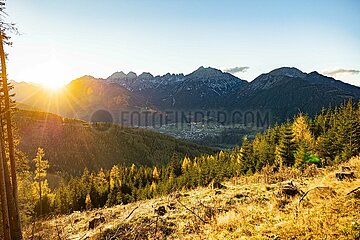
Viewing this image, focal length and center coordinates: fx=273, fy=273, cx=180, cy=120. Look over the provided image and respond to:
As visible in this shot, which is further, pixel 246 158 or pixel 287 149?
pixel 246 158

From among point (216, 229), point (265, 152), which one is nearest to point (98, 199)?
point (265, 152)

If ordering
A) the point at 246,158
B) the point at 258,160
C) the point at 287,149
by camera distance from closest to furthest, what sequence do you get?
the point at 287,149 → the point at 258,160 → the point at 246,158

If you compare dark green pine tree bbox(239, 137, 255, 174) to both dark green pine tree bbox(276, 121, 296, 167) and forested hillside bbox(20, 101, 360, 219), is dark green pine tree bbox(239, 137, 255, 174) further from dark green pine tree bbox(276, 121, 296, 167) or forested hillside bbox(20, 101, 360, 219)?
dark green pine tree bbox(276, 121, 296, 167)

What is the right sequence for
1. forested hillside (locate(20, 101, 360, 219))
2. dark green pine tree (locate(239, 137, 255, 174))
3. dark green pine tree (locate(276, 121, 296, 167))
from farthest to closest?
dark green pine tree (locate(239, 137, 255, 174)) < dark green pine tree (locate(276, 121, 296, 167)) < forested hillside (locate(20, 101, 360, 219))

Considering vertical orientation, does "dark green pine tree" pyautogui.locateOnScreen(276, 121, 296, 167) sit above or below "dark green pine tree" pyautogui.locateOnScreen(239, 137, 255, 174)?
above

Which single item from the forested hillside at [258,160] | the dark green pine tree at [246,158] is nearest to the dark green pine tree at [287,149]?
the forested hillside at [258,160]

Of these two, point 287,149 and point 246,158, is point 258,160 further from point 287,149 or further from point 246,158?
point 287,149

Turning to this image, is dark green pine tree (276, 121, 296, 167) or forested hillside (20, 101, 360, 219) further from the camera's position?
dark green pine tree (276, 121, 296, 167)

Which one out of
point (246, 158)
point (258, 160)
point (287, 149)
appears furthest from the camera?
point (246, 158)

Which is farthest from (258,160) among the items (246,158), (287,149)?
(287,149)

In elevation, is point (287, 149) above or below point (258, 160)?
above

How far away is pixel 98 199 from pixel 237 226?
3072 inches

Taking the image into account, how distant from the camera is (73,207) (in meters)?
74.6

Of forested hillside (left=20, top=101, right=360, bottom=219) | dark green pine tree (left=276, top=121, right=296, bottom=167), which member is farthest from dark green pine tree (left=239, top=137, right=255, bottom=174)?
dark green pine tree (left=276, top=121, right=296, bottom=167)
